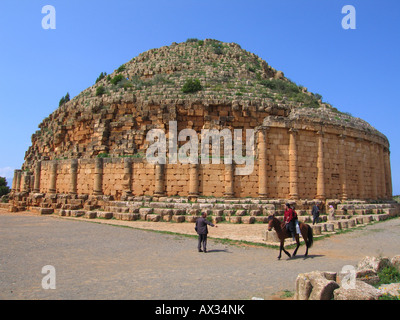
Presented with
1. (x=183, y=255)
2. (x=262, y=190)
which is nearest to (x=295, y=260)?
(x=183, y=255)

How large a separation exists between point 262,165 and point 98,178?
12187 mm

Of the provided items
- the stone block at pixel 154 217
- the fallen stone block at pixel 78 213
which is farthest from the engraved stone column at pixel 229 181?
the fallen stone block at pixel 78 213

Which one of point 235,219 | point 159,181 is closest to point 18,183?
point 159,181

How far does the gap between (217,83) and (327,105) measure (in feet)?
36.0

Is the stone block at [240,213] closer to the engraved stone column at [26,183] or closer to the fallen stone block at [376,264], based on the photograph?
the fallen stone block at [376,264]

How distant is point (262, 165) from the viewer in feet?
71.6

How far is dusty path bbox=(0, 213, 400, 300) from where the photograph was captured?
685 cm

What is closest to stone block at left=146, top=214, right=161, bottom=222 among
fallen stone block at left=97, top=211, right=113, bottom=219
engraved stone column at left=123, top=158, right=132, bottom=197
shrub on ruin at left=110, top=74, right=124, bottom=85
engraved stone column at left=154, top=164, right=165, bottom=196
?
engraved stone column at left=154, top=164, right=165, bottom=196

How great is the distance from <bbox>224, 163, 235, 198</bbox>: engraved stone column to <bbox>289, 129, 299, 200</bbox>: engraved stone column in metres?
4.15

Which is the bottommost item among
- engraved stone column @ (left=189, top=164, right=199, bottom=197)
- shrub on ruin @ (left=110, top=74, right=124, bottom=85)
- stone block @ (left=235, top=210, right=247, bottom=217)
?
stone block @ (left=235, top=210, right=247, bottom=217)

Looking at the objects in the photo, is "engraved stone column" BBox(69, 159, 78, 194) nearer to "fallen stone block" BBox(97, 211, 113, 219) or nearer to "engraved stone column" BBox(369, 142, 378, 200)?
"fallen stone block" BBox(97, 211, 113, 219)

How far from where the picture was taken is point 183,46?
40.6 m

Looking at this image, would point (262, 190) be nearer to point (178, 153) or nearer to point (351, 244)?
point (178, 153)

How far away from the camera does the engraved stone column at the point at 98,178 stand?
79.5 ft
